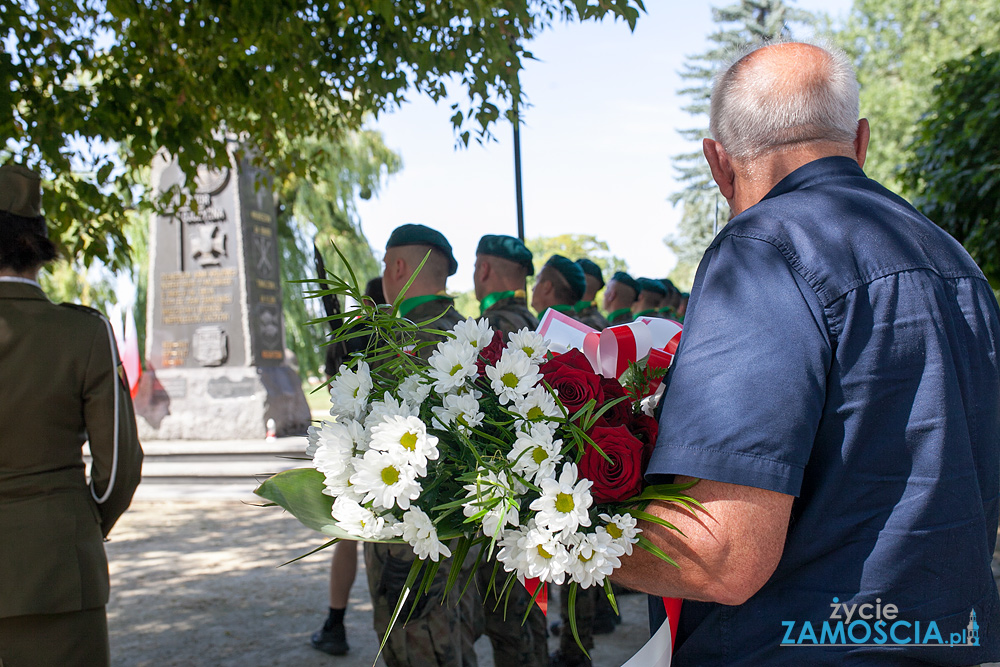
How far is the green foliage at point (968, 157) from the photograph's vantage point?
808 centimetres

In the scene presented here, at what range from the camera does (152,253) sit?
53.1 feet

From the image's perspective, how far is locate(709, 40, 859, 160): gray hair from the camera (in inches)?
55.4

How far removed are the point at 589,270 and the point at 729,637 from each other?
6.76m

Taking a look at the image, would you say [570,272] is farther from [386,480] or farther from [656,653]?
[386,480]

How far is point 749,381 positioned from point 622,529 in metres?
0.30

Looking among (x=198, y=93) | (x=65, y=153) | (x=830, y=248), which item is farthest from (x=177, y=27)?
(x=830, y=248)

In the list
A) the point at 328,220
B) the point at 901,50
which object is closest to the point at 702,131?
the point at 901,50

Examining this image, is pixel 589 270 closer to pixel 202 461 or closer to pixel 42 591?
pixel 42 591

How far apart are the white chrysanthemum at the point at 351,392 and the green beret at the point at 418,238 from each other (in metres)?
2.30

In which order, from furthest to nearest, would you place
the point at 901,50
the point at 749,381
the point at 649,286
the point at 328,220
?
the point at 901,50, the point at 328,220, the point at 649,286, the point at 749,381

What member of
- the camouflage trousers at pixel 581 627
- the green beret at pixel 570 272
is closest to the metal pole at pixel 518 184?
the green beret at pixel 570 272

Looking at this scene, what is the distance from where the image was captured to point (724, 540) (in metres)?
1.20

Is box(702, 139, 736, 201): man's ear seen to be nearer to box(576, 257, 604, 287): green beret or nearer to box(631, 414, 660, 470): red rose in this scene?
box(631, 414, 660, 470): red rose

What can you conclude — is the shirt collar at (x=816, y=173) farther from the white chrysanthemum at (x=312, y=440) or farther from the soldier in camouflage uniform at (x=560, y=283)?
the soldier in camouflage uniform at (x=560, y=283)
